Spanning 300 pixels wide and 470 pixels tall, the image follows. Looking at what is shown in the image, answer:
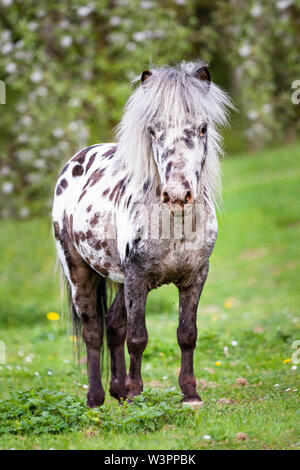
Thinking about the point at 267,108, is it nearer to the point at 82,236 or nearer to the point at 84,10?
the point at 84,10

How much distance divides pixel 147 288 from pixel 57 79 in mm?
8203

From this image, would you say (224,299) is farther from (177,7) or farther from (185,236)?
(185,236)

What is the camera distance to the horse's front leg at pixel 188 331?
5.20m

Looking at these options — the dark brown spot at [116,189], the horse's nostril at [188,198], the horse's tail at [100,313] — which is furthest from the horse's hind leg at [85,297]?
the horse's nostril at [188,198]

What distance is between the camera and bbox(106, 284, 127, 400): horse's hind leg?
607 cm

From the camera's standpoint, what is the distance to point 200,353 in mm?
7652

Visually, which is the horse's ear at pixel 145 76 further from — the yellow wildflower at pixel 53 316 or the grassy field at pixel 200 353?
the yellow wildflower at pixel 53 316

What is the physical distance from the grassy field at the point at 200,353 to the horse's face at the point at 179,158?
88cm

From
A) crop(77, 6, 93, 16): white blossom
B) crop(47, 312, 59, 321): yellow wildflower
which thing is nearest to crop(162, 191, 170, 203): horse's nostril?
crop(47, 312, 59, 321): yellow wildflower

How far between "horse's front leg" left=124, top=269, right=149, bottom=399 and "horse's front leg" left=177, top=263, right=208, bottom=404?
317mm

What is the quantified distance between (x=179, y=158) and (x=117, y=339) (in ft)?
7.06

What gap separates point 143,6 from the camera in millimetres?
11797

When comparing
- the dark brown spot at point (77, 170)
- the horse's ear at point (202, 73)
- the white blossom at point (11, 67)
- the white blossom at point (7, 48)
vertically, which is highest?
the white blossom at point (7, 48)

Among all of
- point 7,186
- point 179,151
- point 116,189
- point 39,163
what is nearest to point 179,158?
point 179,151
